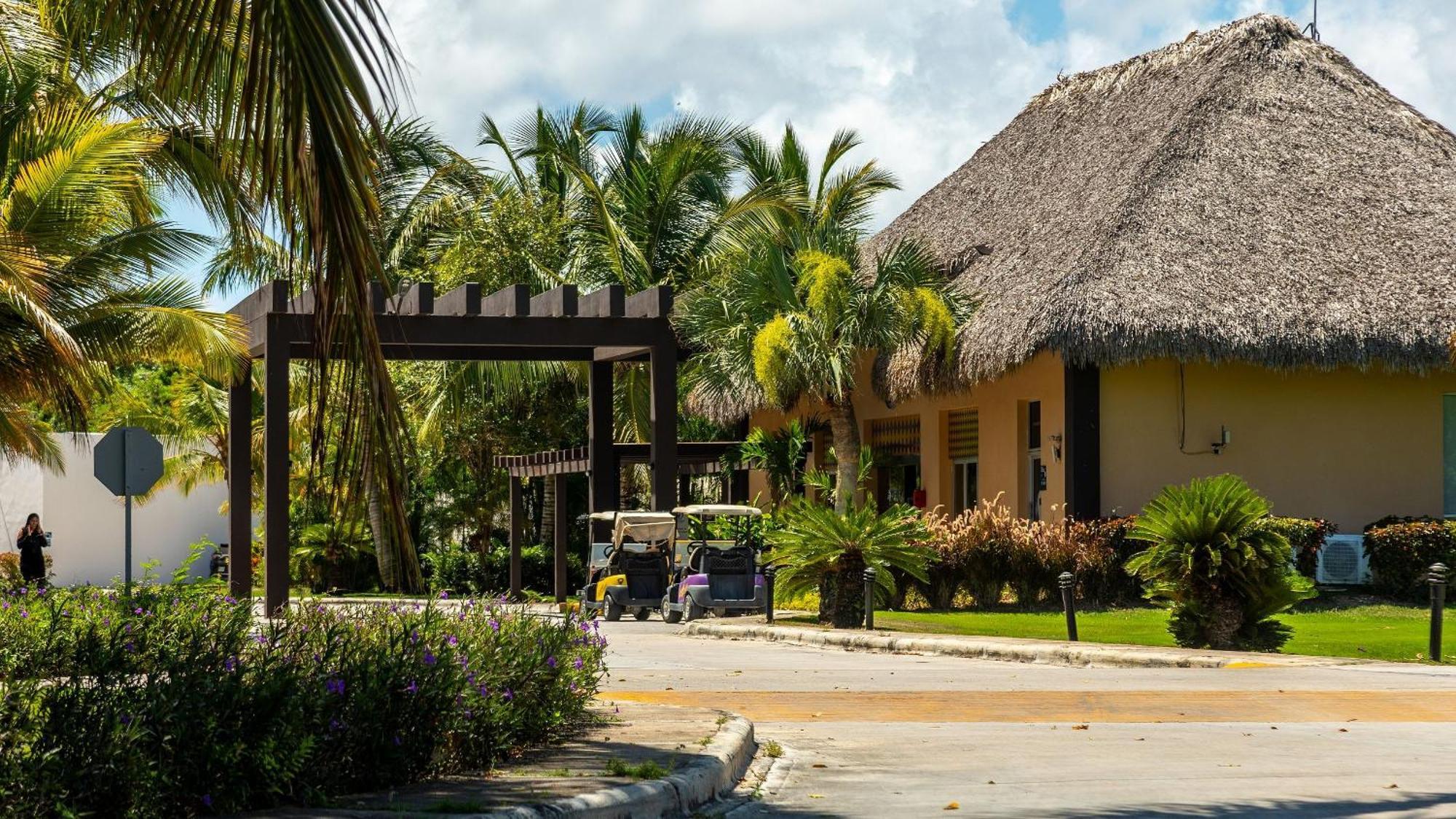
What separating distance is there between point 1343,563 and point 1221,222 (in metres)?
5.32

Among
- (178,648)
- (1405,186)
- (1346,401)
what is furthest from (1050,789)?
(1405,186)

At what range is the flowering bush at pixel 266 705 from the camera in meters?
6.18

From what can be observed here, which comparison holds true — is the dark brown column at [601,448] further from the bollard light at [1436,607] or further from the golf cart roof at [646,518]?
the bollard light at [1436,607]

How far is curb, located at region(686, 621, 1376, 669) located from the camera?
52.9 ft

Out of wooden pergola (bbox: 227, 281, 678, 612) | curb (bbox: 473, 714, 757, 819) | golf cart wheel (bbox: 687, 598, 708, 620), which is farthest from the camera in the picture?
wooden pergola (bbox: 227, 281, 678, 612)

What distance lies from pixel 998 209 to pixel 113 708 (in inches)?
1026

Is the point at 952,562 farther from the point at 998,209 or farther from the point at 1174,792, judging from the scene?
the point at 1174,792

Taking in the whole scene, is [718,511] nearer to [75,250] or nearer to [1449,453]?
[75,250]

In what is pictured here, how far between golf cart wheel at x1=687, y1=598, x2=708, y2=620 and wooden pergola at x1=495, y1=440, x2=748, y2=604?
11.4 ft

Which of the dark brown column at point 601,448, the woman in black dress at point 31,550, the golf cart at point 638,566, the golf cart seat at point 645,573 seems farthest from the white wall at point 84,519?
the golf cart seat at point 645,573

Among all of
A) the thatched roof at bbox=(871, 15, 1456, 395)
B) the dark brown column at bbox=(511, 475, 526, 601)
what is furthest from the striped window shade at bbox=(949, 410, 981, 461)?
the dark brown column at bbox=(511, 475, 526, 601)

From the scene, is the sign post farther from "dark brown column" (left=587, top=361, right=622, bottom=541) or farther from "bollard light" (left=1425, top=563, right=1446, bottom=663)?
"bollard light" (left=1425, top=563, right=1446, bottom=663)

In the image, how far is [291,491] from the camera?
126 feet

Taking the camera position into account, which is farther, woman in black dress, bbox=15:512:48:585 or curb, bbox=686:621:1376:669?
woman in black dress, bbox=15:512:48:585
